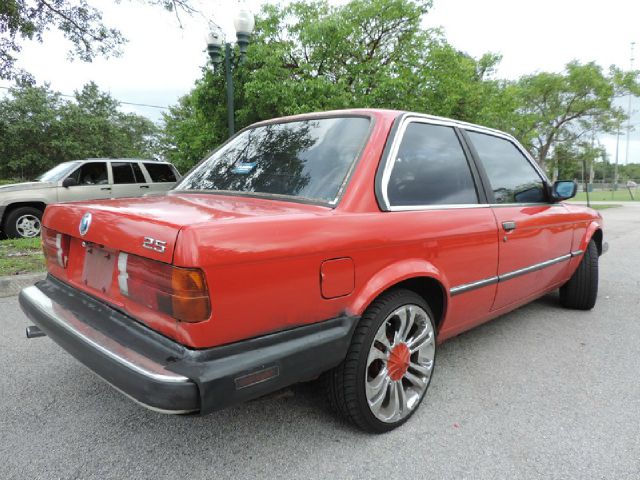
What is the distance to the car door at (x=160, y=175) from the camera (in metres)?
9.34

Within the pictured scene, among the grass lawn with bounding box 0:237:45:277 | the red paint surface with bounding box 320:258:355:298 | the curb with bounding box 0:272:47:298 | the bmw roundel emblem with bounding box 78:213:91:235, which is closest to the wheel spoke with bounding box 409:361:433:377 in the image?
the red paint surface with bounding box 320:258:355:298

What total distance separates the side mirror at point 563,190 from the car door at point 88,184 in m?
8.19

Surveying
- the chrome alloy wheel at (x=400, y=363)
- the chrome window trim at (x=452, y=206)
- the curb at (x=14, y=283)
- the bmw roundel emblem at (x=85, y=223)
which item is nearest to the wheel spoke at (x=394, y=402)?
the chrome alloy wheel at (x=400, y=363)

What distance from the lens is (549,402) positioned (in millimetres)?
2404

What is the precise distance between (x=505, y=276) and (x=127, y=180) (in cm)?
838

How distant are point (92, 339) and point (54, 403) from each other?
966 millimetres

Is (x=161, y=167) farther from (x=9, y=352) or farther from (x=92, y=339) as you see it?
(x=92, y=339)

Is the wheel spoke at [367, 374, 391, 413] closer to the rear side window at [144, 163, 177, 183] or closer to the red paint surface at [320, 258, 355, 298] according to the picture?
the red paint surface at [320, 258, 355, 298]

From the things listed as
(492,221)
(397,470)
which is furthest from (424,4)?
(397,470)

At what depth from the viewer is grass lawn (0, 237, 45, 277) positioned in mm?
4918

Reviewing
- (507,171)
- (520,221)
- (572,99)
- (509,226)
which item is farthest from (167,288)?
(572,99)

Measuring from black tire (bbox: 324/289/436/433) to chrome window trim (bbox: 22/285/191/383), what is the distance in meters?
0.77

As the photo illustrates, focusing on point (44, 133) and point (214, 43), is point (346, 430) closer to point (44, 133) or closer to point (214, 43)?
point (214, 43)

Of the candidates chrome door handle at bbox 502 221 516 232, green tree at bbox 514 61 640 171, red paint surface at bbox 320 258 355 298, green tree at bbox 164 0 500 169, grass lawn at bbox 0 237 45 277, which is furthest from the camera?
green tree at bbox 514 61 640 171
